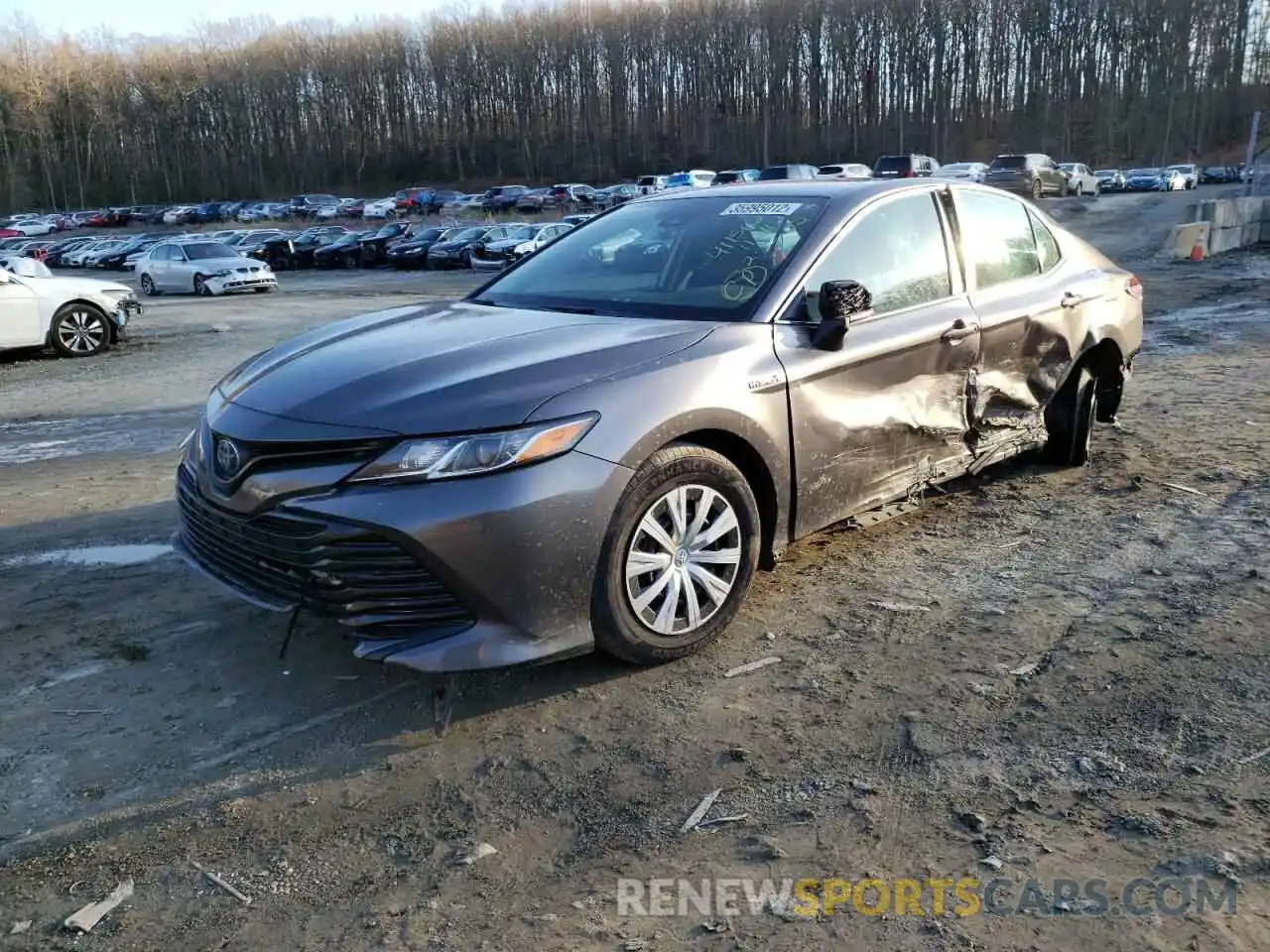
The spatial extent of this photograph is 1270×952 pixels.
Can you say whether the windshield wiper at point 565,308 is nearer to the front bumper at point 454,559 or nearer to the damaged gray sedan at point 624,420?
the damaged gray sedan at point 624,420

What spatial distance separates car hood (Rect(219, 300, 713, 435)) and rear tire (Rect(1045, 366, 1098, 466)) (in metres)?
2.93

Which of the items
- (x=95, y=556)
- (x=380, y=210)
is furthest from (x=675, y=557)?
(x=380, y=210)

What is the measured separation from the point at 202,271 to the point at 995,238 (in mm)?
25708

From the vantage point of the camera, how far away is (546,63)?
10656cm

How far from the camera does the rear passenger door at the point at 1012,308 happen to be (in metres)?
5.10

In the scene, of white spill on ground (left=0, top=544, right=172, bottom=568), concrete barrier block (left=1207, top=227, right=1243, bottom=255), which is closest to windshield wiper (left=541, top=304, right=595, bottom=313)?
white spill on ground (left=0, top=544, right=172, bottom=568)

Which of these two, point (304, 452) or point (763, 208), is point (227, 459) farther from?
Answer: point (763, 208)

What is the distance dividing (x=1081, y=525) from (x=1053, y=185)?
134 ft

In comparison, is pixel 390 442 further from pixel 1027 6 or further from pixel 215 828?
pixel 1027 6

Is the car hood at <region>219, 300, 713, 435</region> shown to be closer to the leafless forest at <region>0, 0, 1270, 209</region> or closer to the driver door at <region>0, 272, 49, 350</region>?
the driver door at <region>0, 272, 49, 350</region>

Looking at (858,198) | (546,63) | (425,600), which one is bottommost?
(425,600)

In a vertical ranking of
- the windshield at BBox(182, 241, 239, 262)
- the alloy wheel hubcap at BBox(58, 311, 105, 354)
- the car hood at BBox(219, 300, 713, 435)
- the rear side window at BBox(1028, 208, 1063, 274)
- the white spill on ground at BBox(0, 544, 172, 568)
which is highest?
the rear side window at BBox(1028, 208, 1063, 274)

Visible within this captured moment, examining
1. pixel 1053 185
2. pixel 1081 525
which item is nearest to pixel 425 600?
pixel 1081 525

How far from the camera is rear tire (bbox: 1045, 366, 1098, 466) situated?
5.96 metres
